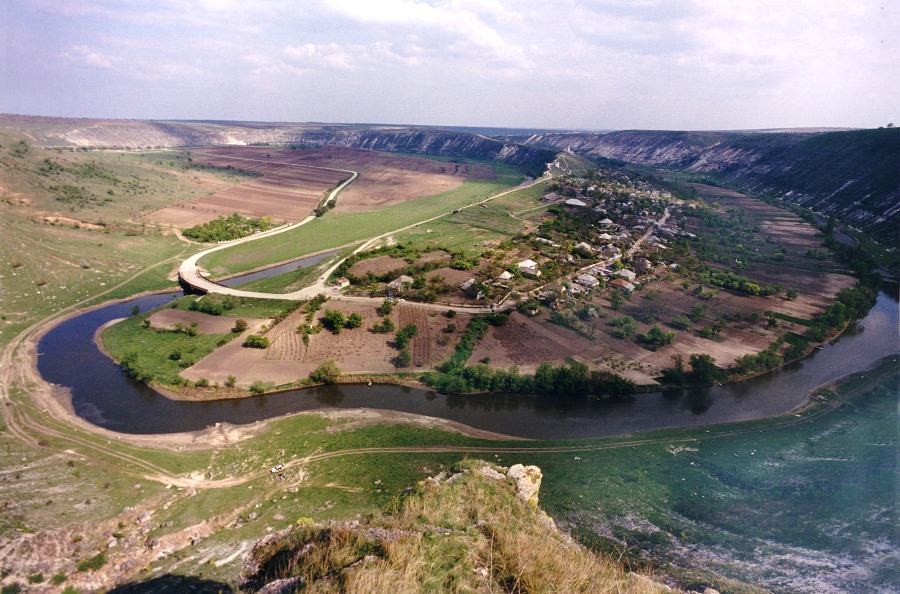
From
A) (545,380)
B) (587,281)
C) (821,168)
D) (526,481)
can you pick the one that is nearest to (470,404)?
(545,380)

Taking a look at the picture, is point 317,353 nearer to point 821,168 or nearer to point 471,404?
point 471,404

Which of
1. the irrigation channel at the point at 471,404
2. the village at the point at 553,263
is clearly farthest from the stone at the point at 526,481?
the village at the point at 553,263

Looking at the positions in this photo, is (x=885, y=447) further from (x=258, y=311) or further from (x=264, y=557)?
(x=258, y=311)

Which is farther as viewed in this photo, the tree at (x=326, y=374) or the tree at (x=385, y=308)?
the tree at (x=385, y=308)

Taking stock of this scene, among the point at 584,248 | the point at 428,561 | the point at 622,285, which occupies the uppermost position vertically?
the point at 584,248

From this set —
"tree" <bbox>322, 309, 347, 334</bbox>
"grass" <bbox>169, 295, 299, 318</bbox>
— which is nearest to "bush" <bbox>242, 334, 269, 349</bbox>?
"grass" <bbox>169, 295, 299, 318</bbox>

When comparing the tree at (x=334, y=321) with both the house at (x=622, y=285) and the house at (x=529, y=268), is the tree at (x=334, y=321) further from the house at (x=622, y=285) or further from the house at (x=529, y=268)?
the house at (x=622, y=285)
